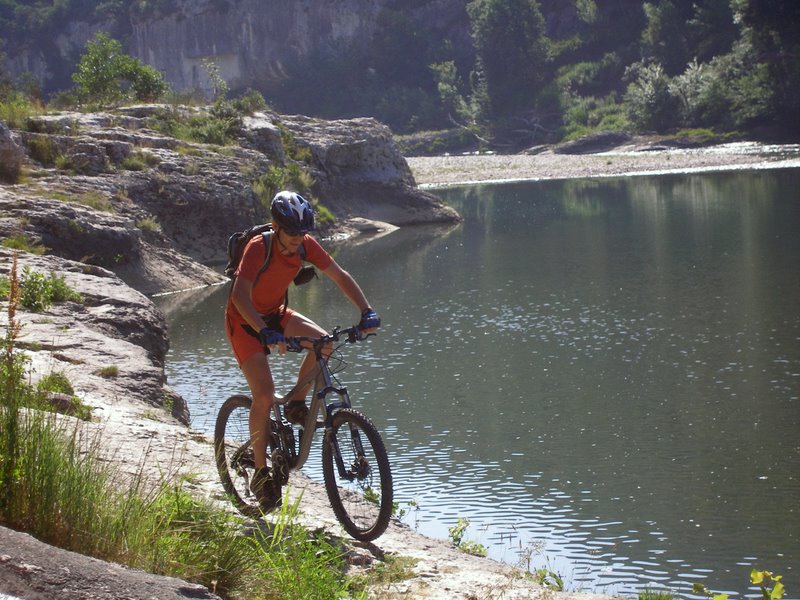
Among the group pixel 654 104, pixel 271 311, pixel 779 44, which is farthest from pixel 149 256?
pixel 654 104

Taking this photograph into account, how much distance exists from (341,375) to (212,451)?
5823 mm

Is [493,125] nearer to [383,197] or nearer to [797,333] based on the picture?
[383,197]

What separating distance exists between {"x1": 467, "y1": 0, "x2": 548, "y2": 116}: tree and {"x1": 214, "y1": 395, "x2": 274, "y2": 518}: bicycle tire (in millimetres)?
81142

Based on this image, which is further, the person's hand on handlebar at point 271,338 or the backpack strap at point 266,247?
the backpack strap at point 266,247

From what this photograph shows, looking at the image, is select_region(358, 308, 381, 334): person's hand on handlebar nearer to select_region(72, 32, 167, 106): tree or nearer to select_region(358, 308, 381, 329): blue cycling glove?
select_region(358, 308, 381, 329): blue cycling glove

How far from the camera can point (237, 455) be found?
6973mm

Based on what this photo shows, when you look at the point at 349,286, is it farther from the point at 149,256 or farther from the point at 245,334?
the point at 149,256

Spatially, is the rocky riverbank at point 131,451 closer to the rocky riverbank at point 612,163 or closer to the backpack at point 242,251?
the backpack at point 242,251

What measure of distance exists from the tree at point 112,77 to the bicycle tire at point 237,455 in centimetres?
2477

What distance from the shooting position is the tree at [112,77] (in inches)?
1232

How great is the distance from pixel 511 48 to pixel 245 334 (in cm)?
8416

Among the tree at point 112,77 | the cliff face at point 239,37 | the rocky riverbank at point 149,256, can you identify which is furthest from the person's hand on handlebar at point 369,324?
the cliff face at point 239,37

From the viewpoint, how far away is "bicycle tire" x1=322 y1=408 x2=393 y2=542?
21.1 feet

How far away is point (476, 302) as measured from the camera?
1931 cm
